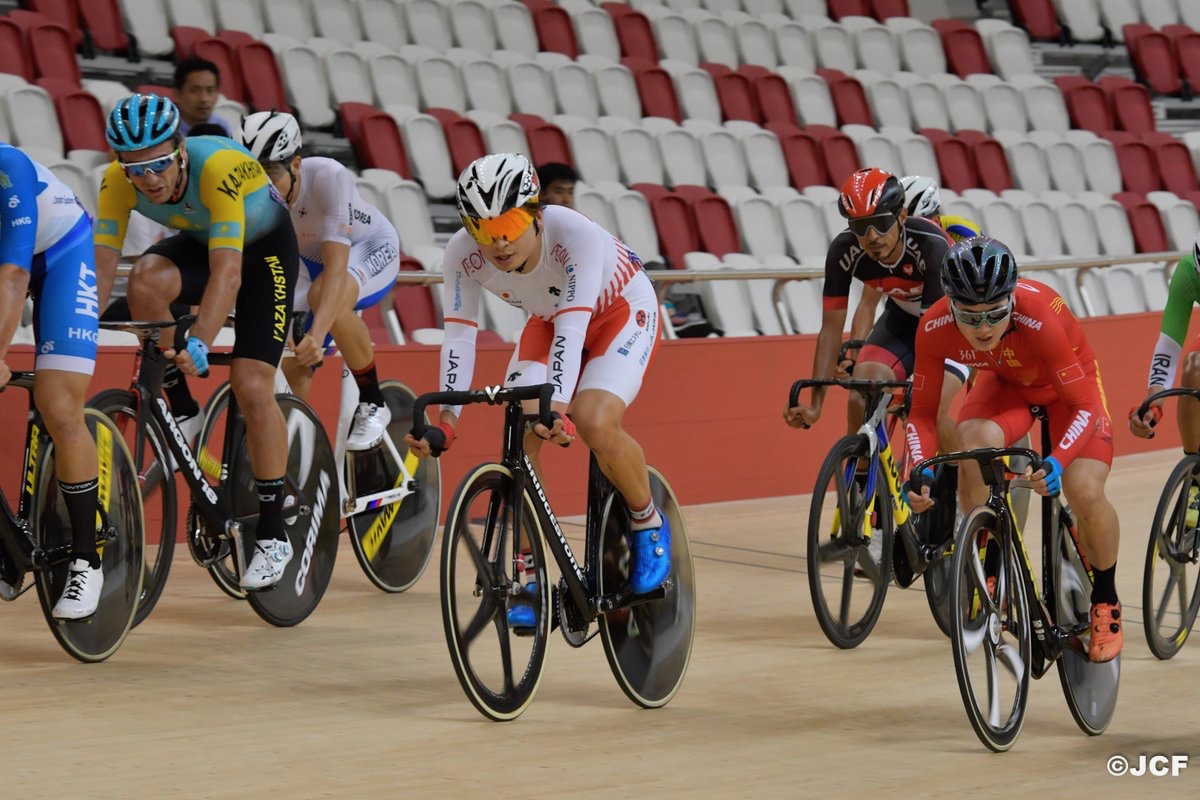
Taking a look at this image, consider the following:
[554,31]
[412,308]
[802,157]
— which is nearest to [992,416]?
[412,308]

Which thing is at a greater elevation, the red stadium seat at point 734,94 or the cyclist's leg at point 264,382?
the red stadium seat at point 734,94

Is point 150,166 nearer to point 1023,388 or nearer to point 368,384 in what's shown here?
point 368,384

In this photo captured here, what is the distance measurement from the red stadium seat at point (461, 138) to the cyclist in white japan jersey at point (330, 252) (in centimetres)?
391

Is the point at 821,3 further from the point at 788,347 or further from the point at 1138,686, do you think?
the point at 1138,686

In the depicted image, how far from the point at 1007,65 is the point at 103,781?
12.5 metres

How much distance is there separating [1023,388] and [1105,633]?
70cm

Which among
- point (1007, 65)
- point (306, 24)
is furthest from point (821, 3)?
point (306, 24)

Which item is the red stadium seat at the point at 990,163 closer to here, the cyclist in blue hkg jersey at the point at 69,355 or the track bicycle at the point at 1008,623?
the track bicycle at the point at 1008,623

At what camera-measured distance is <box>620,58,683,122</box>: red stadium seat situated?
11.7 metres

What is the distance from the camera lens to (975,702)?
150 inches

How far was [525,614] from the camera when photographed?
160 inches

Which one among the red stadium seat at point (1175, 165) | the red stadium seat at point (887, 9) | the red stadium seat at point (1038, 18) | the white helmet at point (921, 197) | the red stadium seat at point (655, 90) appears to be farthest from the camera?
the red stadium seat at point (1038, 18)

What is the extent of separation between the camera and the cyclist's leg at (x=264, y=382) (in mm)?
4957

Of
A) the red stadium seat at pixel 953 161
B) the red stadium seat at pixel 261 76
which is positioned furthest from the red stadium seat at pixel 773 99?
the red stadium seat at pixel 261 76
